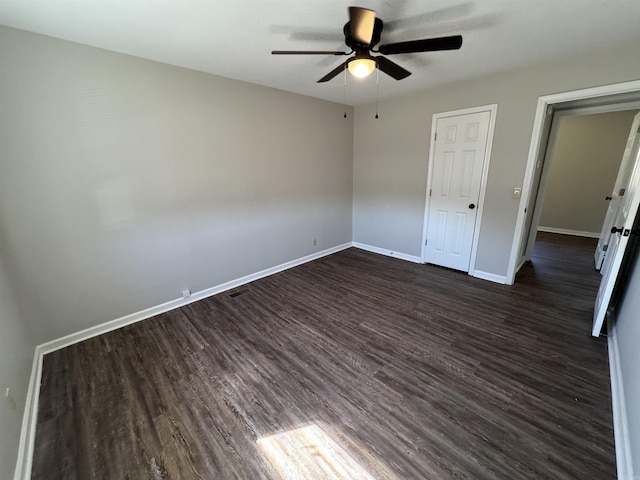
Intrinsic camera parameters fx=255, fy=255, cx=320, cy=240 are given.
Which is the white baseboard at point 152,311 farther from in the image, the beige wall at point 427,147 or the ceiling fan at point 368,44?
the ceiling fan at point 368,44

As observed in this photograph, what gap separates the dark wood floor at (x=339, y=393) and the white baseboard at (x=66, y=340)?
51mm

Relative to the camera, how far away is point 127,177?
240 centimetres

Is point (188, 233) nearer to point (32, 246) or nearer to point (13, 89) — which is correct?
point (32, 246)

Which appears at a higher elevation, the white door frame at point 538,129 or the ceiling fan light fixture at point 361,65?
the ceiling fan light fixture at point 361,65

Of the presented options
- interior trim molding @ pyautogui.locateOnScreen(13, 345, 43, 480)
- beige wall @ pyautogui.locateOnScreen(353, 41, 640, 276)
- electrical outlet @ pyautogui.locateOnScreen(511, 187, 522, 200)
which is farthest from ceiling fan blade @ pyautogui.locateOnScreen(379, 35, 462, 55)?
interior trim molding @ pyautogui.locateOnScreen(13, 345, 43, 480)

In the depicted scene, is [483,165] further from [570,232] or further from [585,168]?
[570,232]

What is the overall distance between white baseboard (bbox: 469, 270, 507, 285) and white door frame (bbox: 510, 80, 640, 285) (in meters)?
0.07

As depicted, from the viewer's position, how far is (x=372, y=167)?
4.41 meters

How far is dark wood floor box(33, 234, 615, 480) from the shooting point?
1379 millimetres

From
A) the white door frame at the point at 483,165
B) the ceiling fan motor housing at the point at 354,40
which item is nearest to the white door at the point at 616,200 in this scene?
the white door frame at the point at 483,165

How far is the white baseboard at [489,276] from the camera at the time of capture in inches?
131

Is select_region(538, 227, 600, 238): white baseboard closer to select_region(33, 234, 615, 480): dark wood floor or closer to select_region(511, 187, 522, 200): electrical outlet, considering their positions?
select_region(33, 234, 615, 480): dark wood floor

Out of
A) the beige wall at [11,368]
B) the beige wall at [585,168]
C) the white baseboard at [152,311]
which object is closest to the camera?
the beige wall at [11,368]

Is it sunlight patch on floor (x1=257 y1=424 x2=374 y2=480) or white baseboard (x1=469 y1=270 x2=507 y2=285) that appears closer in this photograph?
sunlight patch on floor (x1=257 y1=424 x2=374 y2=480)
